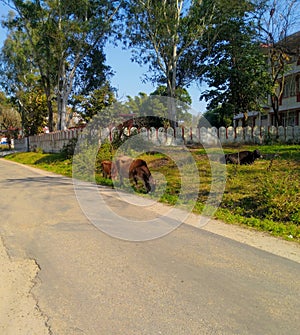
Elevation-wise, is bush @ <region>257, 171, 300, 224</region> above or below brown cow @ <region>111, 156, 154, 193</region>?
below

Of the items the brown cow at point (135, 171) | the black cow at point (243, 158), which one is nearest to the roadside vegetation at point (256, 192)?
the black cow at point (243, 158)

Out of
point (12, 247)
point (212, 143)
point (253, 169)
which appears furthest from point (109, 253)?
point (212, 143)

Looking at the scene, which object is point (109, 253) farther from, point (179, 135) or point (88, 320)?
point (179, 135)

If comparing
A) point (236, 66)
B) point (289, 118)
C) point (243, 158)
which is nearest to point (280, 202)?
point (243, 158)

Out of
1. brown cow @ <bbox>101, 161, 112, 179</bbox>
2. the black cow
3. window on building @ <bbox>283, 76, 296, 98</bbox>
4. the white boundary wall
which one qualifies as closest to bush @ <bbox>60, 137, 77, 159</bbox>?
the white boundary wall

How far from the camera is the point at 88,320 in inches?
117

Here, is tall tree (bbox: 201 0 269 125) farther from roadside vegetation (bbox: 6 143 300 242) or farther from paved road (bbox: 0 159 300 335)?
paved road (bbox: 0 159 300 335)

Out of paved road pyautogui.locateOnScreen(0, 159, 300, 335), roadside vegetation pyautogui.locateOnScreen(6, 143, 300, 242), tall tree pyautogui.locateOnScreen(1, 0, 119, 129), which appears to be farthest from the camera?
tall tree pyautogui.locateOnScreen(1, 0, 119, 129)

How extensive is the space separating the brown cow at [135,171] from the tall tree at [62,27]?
1574cm

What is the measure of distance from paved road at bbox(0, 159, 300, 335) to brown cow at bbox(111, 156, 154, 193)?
3935 millimetres

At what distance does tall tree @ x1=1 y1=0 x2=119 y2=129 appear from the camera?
2300 cm

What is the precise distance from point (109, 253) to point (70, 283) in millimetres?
990

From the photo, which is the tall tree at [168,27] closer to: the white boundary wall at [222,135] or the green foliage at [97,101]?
the white boundary wall at [222,135]

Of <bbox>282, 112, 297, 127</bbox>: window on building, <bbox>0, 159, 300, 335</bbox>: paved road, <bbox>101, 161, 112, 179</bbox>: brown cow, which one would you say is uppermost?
<bbox>282, 112, 297, 127</bbox>: window on building
